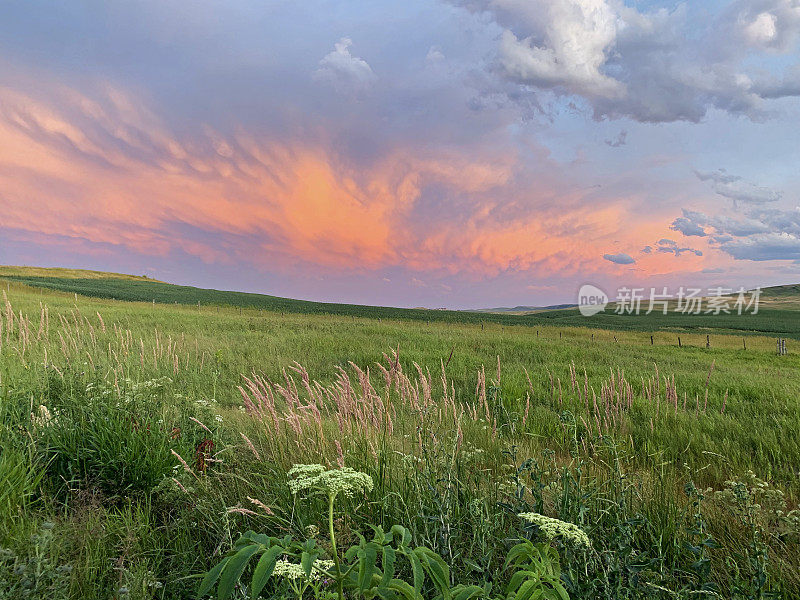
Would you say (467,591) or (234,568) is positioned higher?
(234,568)

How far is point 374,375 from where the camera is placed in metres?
10.1

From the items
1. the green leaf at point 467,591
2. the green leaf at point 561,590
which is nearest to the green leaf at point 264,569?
the green leaf at point 467,591

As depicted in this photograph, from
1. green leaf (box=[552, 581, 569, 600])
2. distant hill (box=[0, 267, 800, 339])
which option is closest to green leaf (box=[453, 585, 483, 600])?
green leaf (box=[552, 581, 569, 600])

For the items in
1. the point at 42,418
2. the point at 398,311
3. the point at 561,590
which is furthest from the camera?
the point at 398,311

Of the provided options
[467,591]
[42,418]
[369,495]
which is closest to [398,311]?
[42,418]

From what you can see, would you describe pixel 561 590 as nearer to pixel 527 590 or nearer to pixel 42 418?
pixel 527 590

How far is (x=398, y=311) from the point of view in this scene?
2650 inches

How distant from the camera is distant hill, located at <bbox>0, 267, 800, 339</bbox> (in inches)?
1961

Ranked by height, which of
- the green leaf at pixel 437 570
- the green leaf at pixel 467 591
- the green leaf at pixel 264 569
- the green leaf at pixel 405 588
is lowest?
the green leaf at pixel 467 591

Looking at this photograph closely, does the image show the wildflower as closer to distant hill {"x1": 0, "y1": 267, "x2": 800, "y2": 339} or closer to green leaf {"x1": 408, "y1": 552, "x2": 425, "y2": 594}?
green leaf {"x1": 408, "y1": 552, "x2": 425, "y2": 594}

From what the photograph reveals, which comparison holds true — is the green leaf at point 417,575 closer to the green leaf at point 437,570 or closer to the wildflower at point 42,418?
the green leaf at point 437,570

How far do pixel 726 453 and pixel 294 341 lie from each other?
1216cm

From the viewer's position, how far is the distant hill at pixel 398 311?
163 feet

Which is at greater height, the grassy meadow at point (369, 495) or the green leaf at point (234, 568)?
the green leaf at point (234, 568)
